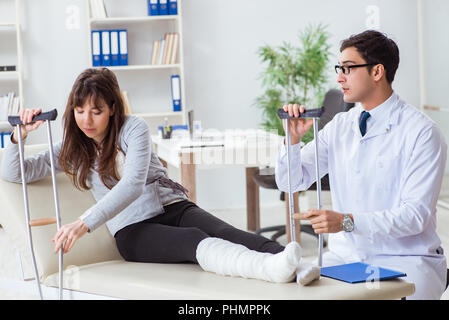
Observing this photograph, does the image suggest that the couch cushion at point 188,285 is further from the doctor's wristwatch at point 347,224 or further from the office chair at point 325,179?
the office chair at point 325,179

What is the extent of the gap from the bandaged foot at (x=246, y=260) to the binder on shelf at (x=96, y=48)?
3079 millimetres

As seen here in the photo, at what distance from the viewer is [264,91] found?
5.02 m

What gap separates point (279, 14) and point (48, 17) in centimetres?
178

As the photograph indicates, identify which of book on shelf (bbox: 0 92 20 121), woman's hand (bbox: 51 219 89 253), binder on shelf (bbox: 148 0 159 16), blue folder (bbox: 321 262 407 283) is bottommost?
blue folder (bbox: 321 262 407 283)

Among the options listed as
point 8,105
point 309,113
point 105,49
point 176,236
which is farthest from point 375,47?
point 8,105

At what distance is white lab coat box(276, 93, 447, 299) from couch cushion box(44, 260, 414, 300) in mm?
166

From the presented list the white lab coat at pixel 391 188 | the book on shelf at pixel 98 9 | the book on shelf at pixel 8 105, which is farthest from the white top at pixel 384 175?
the book on shelf at pixel 8 105

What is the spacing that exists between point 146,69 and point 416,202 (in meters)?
3.51

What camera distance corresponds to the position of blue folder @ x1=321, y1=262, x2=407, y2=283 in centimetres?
162

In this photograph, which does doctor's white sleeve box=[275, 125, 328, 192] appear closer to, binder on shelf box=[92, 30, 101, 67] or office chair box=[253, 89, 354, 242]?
office chair box=[253, 89, 354, 242]

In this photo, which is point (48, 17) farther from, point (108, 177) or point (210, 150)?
point (108, 177)

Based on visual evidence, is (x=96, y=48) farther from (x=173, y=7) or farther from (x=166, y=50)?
(x=173, y=7)

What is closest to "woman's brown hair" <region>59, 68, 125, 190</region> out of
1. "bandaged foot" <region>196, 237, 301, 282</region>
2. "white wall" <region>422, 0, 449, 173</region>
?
"bandaged foot" <region>196, 237, 301, 282</region>

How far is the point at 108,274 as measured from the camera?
1852mm
